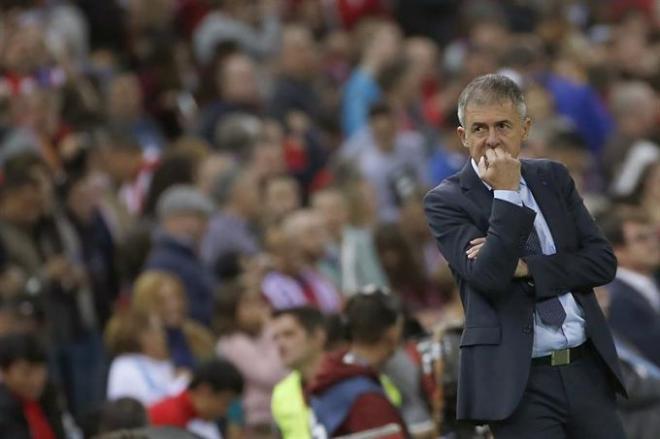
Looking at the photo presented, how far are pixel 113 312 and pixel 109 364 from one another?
1.52 metres

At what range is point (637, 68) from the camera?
663 inches

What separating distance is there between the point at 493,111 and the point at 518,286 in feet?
1.94

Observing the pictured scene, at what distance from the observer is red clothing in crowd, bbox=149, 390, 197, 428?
903 cm

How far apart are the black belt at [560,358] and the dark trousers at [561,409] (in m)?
0.01

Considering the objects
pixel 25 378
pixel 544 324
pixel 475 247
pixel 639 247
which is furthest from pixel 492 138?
pixel 639 247

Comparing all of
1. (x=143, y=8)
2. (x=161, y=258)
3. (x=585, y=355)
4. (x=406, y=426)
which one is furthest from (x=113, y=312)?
(x=585, y=355)

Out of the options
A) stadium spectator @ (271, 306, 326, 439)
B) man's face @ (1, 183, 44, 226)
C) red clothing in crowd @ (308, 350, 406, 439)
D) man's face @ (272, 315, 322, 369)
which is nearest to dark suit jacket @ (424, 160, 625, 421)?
red clothing in crowd @ (308, 350, 406, 439)

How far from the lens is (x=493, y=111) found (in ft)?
18.4

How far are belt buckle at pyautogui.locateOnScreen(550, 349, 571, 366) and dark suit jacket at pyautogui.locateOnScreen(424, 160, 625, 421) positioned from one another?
108 mm

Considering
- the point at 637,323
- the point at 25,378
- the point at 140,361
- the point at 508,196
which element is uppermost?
the point at 508,196

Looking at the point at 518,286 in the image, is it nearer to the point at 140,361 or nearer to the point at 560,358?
the point at 560,358

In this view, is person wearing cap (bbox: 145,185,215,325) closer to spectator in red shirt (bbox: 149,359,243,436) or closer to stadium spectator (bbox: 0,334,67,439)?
stadium spectator (bbox: 0,334,67,439)

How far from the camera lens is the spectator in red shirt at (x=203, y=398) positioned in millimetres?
9039

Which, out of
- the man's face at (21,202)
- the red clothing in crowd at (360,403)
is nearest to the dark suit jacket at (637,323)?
the red clothing in crowd at (360,403)
